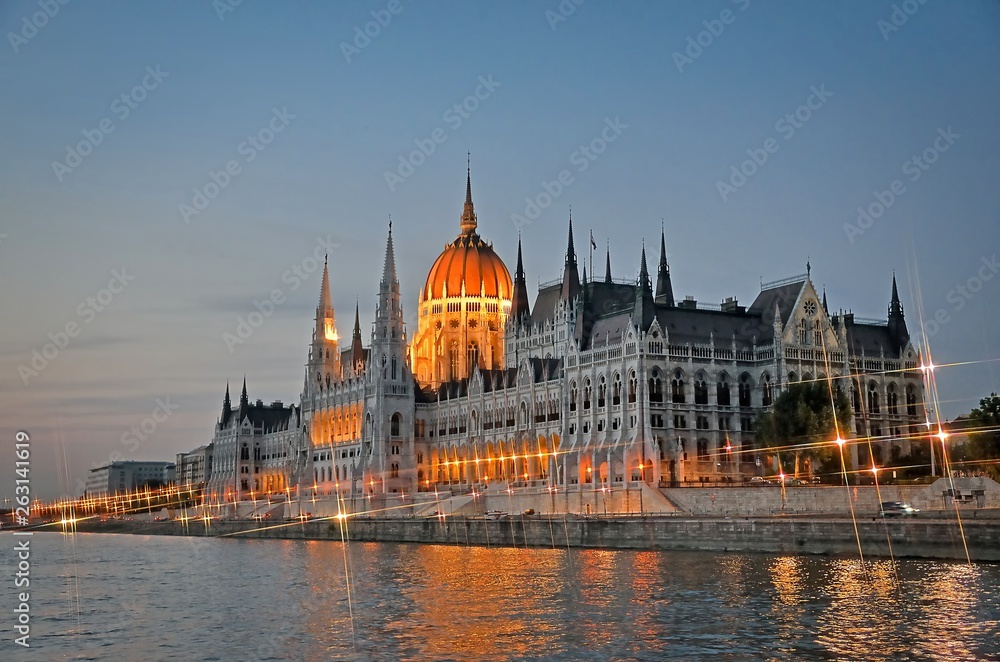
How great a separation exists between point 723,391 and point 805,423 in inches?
632

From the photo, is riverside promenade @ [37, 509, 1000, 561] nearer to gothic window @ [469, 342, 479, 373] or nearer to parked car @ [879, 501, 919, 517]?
parked car @ [879, 501, 919, 517]

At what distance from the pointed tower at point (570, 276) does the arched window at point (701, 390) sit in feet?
114

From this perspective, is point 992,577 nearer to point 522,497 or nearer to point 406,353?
point 522,497

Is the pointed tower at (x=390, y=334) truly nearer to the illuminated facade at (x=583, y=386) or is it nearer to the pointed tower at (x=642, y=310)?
the illuminated facade at (x=583, y=386)

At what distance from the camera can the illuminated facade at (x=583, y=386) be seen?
113875 mm

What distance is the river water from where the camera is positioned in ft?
132

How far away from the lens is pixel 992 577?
53.4 meters

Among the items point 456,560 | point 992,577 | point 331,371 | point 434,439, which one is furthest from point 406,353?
point 992,577

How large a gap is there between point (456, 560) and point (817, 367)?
5167 cm

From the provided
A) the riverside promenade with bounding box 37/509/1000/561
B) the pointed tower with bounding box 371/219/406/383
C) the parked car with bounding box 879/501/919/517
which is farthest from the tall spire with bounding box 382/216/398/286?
the parked car with bounding box 879/501/919/517

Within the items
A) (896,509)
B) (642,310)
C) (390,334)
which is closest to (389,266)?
(390,334)

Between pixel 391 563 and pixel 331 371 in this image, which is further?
pixel 331 371

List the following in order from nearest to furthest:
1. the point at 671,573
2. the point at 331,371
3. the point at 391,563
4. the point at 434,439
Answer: the point at 671,573 → the point at 391,563 → the point at 434,439 → the point at 331,371

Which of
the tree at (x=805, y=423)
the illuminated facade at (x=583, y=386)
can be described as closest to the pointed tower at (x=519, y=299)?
the illuminated facade at (x=583, y=386)
